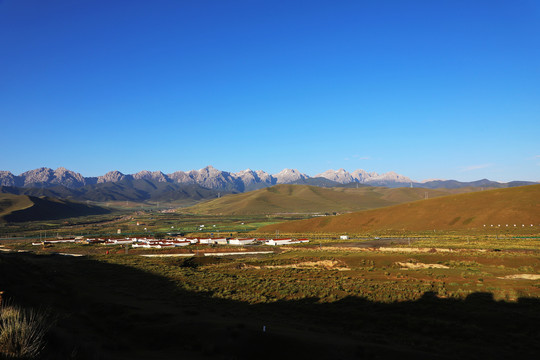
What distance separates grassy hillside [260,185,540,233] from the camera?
9512 centimetres

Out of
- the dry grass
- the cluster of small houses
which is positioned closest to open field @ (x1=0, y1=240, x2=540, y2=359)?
the dry grass

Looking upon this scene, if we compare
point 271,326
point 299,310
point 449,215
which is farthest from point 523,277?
point 449,215

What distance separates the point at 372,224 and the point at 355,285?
89.4 meters

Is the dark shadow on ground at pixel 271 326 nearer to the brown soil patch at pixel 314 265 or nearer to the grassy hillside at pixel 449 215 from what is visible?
the brown soil patch at pixel 314 265

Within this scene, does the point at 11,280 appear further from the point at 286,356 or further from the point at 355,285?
the point at 355,285

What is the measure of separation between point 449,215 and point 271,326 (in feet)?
346

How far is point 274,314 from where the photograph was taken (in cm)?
2420

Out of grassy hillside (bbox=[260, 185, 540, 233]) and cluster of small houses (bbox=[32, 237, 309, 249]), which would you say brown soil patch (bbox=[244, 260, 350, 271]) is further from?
grassy hillside (bbox=[260, 185, 540, 233])

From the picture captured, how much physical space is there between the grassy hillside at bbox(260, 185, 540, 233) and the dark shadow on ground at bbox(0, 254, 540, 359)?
82.2 metres

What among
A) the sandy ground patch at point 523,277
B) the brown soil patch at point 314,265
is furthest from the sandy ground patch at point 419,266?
the brown soil patch at point 314,265

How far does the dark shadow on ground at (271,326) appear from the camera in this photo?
14.6m

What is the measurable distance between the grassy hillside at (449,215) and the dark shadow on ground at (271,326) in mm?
82157

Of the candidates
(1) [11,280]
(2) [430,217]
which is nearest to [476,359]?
(1) [11,280]

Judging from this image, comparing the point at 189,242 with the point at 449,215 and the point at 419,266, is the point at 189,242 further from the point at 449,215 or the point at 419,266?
the point at 449,215
